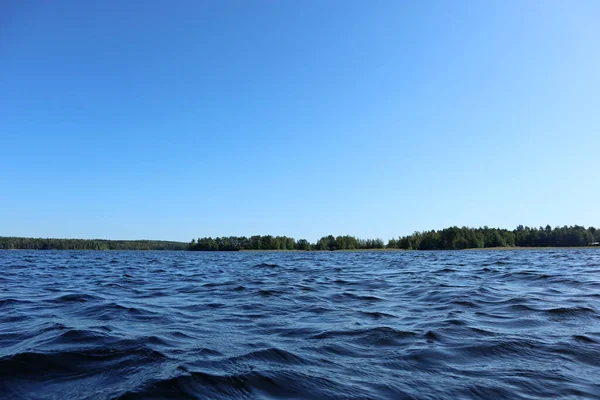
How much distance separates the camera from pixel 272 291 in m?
15.5

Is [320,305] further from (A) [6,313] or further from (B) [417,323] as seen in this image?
(A) [6,313]

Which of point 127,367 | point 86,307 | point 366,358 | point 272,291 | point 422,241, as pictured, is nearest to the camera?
point 127,367

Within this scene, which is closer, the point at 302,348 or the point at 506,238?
the point at 302,348

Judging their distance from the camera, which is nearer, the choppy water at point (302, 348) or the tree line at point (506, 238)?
the choppy water at point (302, 348)

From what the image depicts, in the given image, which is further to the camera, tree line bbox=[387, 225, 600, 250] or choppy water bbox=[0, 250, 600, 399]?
tree line bbox=[387, 225, 600, 250]

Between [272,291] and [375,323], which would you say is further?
[272,291]

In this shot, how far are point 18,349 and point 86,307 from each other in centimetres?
515

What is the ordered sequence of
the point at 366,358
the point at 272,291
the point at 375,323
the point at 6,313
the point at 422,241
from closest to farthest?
the point at 366,358, the point at 375,323, the point at 6,313, the point at 272,291, the point at 422,241

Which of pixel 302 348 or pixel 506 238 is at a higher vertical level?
pixel 506 238

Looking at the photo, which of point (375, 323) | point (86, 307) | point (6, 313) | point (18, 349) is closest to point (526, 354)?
point (375, 323)

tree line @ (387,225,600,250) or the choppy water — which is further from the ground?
tree line @ (387,225,600,250)

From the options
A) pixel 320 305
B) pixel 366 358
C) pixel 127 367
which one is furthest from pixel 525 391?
pixel 320 305

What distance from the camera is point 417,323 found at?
9156 mm

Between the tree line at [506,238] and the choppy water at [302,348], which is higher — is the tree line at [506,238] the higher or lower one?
the higher one
